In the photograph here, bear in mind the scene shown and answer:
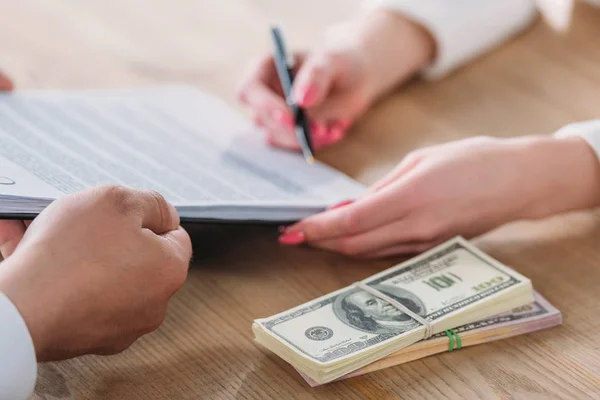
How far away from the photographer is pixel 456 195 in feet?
3.02

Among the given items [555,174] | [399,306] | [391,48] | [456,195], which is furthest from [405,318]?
[391,48]

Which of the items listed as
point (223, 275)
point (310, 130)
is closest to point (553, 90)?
point (310, 130)

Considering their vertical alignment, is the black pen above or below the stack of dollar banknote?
above

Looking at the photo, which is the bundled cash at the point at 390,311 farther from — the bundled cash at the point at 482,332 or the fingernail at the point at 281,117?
the fingernail at the point at 281,117

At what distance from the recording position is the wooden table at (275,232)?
77cm

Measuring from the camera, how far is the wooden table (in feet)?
2.52

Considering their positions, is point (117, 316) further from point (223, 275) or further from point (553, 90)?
point (553, 90)

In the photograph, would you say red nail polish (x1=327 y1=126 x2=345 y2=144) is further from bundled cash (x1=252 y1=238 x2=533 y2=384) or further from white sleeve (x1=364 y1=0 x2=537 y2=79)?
bundled cash (x1=252 y1=238 x2=533 y2=384)

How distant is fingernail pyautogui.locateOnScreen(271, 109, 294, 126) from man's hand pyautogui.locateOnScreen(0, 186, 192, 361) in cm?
42

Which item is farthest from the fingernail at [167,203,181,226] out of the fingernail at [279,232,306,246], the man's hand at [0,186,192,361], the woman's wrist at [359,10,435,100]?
the woman's wrist at [359,10,435,100]

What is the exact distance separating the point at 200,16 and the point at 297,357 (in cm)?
90

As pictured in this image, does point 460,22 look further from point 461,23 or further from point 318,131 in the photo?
point 318,131

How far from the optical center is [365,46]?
1256 millimetres

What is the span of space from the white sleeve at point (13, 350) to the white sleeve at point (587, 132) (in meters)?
0.65
